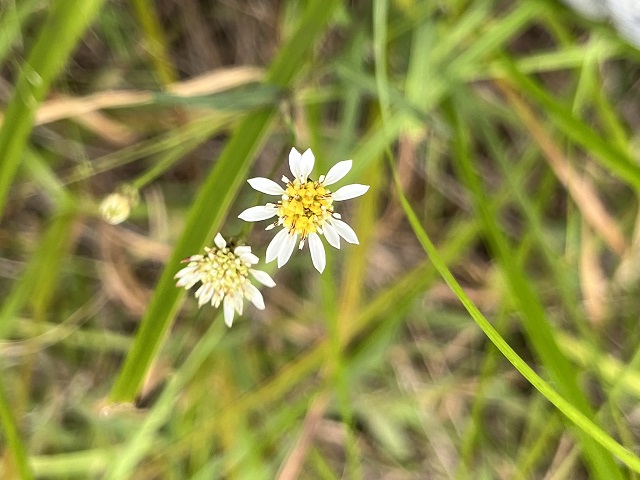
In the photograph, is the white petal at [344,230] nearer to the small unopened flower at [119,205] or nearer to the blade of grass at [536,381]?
the blade of grass at [536,381]

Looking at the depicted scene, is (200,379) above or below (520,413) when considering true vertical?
above

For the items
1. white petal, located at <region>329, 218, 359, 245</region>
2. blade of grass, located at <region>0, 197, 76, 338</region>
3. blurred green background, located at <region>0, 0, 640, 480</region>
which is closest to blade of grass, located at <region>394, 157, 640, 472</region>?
white petal, located at <region>329, 218, 359, 245</region>

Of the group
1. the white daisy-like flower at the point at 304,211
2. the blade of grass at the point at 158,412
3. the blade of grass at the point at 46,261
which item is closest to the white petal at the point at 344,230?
the white daisy-like flower at the point at 304,211

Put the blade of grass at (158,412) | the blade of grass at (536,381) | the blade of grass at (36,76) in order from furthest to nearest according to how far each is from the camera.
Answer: the blade of grass at (158,412) < the blade of grass at (36,76) < the blade of grass at (536,381)

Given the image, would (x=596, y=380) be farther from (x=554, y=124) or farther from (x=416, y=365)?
(x=554, y=124)

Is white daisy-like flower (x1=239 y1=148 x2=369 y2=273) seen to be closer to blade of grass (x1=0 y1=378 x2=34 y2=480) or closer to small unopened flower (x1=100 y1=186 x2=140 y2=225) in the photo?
small unopened flower (x1=100 y1=186 x2=140 y2=225)

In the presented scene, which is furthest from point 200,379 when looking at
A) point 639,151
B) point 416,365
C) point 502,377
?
point 639,151
